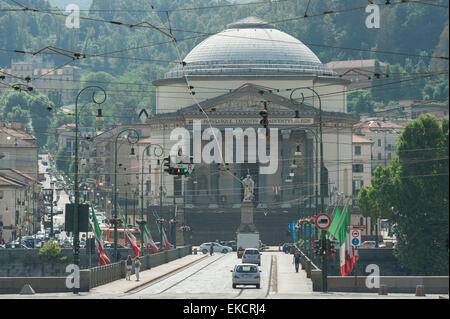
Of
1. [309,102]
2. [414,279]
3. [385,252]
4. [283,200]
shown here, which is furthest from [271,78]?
[414,279]

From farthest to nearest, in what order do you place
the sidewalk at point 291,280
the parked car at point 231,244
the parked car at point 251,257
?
the parked car at point 231,244 < the parked car at point 251,257 < the sidewalk at point 291,280

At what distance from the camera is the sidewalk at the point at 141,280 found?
70.9 meters

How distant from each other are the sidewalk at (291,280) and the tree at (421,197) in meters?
10.6

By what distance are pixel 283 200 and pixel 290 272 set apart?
75.6 meters

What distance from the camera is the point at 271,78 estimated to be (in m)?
175

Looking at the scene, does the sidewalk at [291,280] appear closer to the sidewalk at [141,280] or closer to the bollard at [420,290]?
the bollard at [420,290]

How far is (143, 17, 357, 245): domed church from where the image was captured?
16100cm

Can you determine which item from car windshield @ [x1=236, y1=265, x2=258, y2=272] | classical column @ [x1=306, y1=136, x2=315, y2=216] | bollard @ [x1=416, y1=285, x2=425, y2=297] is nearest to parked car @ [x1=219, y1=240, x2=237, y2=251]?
classical column @ [x1=306, y1=136, x2=315, y2=216]

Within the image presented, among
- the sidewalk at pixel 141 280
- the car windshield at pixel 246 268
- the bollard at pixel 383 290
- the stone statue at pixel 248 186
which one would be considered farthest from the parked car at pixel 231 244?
the bollard at pixel 383 290

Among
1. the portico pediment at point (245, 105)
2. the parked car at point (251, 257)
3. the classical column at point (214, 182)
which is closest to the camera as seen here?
the parked car at point (251, 257)

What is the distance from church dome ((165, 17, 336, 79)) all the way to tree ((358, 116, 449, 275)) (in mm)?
66658

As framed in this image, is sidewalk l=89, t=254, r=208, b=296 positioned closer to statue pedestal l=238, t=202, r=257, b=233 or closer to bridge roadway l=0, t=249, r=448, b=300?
bridge roadway l=0, t=249, r=448, b=300

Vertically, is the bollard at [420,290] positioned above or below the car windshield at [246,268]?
below
